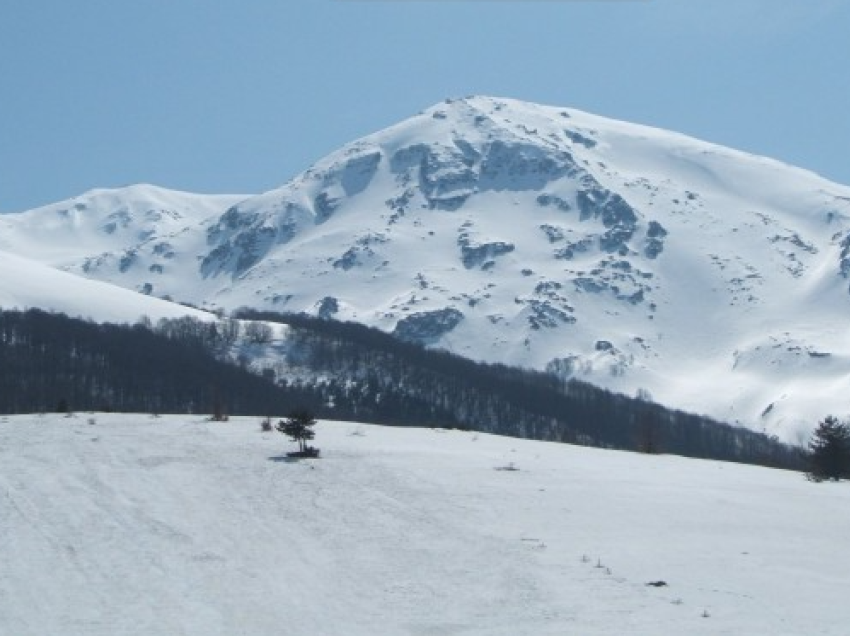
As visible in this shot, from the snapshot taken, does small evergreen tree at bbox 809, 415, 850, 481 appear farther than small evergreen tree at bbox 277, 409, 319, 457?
Yes

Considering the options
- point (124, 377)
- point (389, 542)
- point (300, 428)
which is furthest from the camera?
point (124, 377)

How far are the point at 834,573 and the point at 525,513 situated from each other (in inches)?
260

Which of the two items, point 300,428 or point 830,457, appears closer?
point 300,428

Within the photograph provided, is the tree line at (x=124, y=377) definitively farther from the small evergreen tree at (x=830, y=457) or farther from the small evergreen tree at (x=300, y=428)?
the small evergreen tree at (x=300, y=428)

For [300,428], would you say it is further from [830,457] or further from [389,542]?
[830,457]

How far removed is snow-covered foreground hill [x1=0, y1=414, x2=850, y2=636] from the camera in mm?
20672

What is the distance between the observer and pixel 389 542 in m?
25.2

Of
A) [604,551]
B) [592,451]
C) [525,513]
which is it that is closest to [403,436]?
[592,451]

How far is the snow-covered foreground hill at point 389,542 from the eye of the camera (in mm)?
20672

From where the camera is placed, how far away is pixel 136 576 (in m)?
22.6

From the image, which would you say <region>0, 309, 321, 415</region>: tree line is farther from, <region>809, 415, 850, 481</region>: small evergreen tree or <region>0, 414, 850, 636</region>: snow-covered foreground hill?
<region>0, 414, 850, 636</region>: snow-covered foreground hill

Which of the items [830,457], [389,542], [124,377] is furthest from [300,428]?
[124,377]

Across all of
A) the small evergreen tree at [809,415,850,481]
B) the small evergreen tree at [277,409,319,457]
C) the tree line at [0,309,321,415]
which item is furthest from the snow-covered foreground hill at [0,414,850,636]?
the tree line at [0,309,321,415]

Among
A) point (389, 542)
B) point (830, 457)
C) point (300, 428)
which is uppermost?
point (830, 457)
